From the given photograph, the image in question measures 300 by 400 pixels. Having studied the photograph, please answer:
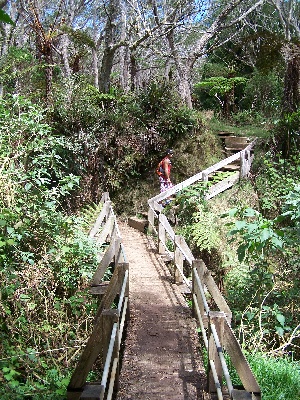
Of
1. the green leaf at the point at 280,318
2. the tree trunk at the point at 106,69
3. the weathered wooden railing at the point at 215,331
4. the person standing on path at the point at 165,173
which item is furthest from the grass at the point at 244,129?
the green leaf at the point at 280,318

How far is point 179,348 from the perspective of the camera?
19.3 feet

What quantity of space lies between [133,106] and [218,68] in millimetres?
12449

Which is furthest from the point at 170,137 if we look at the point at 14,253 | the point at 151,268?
the point at 14,253

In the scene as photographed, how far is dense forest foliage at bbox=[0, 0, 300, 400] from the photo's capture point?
6723 mm

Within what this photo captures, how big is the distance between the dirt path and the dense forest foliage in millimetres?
903

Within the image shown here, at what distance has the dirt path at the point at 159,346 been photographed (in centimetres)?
498

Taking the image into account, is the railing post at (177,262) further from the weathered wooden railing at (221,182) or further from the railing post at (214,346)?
the weathered wooden railing at (221,182)

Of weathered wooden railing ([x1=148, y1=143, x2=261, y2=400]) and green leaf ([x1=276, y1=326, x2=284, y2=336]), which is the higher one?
weathered wooden railing ([x1=148, y1=143, x2=261, y2=400])

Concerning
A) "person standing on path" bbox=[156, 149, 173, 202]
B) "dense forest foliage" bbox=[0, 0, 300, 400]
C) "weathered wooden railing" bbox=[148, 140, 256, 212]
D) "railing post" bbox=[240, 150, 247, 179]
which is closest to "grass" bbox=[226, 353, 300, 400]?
"dense forest foliage" bbox=[0, 0, 300, 400]

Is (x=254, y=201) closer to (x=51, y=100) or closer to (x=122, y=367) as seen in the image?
(x=51, y=100)

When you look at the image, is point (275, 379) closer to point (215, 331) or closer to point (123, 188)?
point (215, 331)

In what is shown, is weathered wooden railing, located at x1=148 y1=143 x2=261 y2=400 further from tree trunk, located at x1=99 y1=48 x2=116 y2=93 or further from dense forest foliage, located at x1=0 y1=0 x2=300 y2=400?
tree trunk, located at x1=99 y1=48 x2=116 y2=93

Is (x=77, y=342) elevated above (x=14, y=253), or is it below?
below

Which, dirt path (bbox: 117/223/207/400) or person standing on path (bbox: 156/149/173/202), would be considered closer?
dirt path (bbox: 117/223/207/400)
